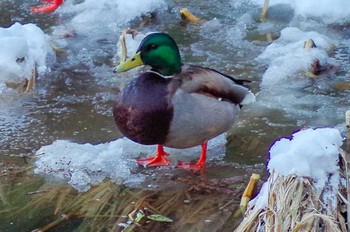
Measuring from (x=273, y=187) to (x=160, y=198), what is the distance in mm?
1005

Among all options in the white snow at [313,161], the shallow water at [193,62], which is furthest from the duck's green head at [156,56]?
the white snow at [313,161]

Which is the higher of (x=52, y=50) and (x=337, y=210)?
(x=337, y=210)

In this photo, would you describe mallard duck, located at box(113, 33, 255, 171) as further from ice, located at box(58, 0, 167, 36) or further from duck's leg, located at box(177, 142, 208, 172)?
ice, located at box(58, 0, 167, 36)

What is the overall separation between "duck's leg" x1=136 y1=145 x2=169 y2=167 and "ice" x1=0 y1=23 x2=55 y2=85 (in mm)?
1546

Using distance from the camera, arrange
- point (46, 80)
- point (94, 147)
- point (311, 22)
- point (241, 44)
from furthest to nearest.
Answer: point (311, 22)
point (241, 44)
point (46, 80)
point (94, 147)

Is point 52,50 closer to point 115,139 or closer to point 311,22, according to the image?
point 115,139

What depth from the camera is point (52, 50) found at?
21.0ft

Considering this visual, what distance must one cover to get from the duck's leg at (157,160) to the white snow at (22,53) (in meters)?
1.52

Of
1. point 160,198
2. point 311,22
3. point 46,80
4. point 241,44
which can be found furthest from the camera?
point 311,22

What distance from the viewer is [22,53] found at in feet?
20.2

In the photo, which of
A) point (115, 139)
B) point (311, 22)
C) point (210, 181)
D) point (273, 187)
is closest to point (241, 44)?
point (311, 22)

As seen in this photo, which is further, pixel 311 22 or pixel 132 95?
pixel 311 22

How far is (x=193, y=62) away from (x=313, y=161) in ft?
9.31

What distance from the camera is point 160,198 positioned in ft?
14.3
